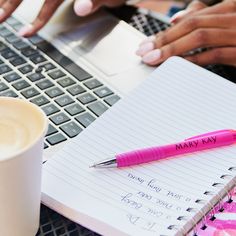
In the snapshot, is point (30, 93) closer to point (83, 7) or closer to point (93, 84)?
point (93, 84)

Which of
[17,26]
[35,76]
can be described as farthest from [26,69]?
[17,26]

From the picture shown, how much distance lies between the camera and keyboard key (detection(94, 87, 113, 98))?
2.16ft

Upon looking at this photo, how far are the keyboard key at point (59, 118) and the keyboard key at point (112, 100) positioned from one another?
0.06m

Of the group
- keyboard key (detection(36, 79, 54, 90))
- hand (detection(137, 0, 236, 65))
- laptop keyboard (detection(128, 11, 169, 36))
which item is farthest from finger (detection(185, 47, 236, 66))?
keyboard key (detection(36, 79, 54, 90))

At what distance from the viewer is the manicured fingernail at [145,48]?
0.74 m

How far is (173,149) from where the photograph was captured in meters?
0.53

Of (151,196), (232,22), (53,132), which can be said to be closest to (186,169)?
(151,196)

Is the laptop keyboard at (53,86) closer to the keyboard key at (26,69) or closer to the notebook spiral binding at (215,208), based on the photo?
the keyboard key at (26,69)

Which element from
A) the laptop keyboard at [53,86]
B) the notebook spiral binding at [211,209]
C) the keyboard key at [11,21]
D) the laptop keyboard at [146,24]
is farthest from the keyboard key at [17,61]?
the notebook spiral binding at [211,209]

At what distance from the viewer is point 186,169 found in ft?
1.71

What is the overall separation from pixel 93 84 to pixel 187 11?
0.24 metres

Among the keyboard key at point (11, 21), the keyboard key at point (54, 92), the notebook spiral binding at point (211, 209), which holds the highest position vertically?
the keyboard key at point (11, 21)

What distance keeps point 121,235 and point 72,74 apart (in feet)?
0.96

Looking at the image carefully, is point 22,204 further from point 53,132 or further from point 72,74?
point 72,74
